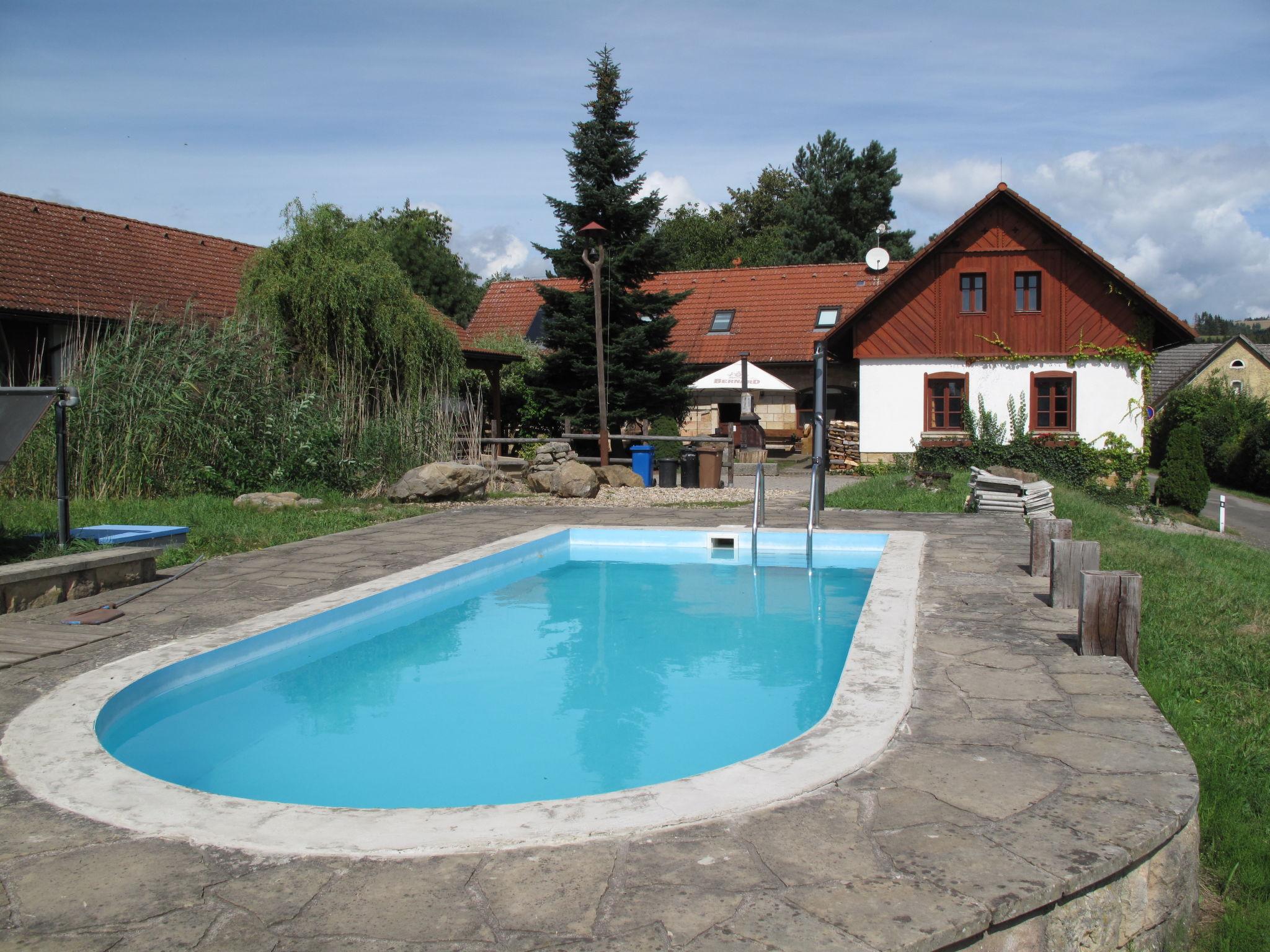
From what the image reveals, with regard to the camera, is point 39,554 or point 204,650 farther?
point 39,554

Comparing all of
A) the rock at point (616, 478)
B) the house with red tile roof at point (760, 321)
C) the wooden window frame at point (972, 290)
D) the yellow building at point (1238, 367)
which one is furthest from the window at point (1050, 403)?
the yellow building at point (1238, 367)

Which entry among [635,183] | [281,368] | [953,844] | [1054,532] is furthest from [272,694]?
[635,183]

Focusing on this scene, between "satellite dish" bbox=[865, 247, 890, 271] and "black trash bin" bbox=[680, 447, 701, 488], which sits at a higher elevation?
"satellite dish" bbox=[865, 247, 890, 271]

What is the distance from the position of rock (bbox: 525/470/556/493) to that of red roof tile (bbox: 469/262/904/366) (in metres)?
12.7

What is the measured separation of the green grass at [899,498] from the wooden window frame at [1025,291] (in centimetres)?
693

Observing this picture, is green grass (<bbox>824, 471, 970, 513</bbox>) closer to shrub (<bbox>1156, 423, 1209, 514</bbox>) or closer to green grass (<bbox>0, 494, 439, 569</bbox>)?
green grass (<bbox>0, 494, 439, 569</bbox>)

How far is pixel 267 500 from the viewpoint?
11.0 meters

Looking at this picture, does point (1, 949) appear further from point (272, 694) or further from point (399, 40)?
point (399, 40)

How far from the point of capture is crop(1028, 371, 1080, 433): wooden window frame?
2084 centimetres

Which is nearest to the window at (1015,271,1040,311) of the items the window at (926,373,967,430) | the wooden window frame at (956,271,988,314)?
the wooden window frame at (956,271,988,314)

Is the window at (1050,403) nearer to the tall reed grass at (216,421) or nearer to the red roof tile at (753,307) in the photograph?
the red roof tile at (753,307)

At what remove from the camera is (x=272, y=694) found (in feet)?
17.7

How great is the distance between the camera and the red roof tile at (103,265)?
49.0 feet

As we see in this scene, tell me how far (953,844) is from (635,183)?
67.4 feet
